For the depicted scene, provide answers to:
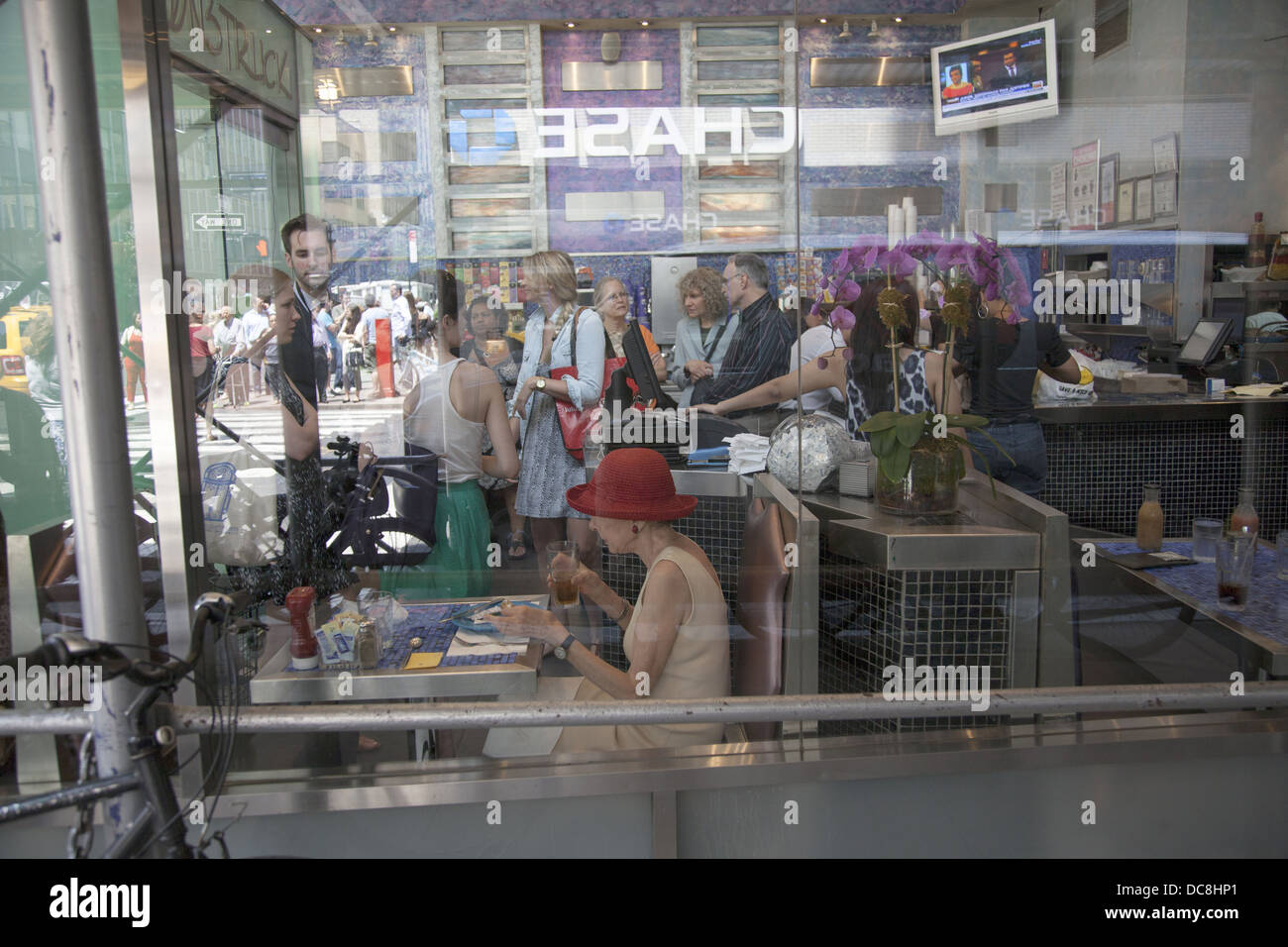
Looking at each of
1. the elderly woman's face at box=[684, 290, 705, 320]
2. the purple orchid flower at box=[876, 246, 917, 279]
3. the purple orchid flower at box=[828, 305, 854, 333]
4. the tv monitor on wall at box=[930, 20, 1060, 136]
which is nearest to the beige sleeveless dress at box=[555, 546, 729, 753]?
the elderly woman's face at box=[684, 290, 705, 320]

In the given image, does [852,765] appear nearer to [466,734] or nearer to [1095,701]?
[1095,701]

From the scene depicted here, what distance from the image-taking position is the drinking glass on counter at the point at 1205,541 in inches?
106

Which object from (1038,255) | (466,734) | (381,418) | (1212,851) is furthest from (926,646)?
(381,418)

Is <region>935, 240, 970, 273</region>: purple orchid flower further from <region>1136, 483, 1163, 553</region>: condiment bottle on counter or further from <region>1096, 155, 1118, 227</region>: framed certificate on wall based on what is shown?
<region>1136, 483, 1163, 553</region>: condiment bottle on counter

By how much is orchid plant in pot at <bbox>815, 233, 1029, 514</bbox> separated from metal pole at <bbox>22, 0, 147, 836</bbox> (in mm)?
1730

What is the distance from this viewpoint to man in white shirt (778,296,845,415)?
8.68 feet

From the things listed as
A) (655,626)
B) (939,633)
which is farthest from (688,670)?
(939,633)

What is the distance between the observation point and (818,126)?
8.53ft

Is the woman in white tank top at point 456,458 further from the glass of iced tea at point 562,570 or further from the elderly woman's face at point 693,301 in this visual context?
the elderly woman's face at point 693,301

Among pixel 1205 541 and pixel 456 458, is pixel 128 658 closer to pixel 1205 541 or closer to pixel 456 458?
pixel 456 458

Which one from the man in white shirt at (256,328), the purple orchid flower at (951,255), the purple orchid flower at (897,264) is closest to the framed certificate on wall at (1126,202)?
the purple orchid flower at (951,255)

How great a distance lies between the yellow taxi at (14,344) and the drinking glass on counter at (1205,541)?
123 inches

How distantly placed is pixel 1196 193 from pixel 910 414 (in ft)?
4.14

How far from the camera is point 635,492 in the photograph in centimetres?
237
